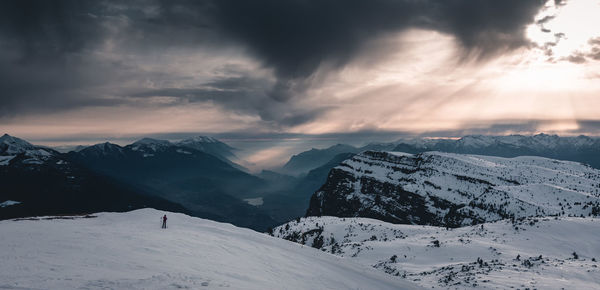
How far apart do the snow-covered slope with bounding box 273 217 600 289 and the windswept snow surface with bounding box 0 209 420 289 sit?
10232 millimetres

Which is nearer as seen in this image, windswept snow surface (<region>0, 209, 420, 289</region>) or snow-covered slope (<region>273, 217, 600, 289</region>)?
windswept snow surface (<region>0, 209, 420, 289</region>)

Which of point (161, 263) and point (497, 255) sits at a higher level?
point (161, 263)

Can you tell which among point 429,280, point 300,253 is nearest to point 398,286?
point 429,280

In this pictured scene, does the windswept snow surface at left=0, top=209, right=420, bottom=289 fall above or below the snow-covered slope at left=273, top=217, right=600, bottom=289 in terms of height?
above

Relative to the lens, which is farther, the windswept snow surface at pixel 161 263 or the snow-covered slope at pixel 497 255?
the snow-covered slope at pixel 497 255

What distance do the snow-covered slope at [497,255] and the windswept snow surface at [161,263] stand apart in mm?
10232

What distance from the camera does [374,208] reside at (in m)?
197

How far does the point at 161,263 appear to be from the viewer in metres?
16.9

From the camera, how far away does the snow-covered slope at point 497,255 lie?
26547 millimetres

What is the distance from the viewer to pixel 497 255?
→ 38.7 metres

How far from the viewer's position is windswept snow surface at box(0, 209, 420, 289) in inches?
527

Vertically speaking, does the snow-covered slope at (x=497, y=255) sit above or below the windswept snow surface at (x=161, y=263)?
below

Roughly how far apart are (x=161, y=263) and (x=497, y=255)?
144ft

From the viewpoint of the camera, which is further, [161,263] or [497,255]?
[497,255]
